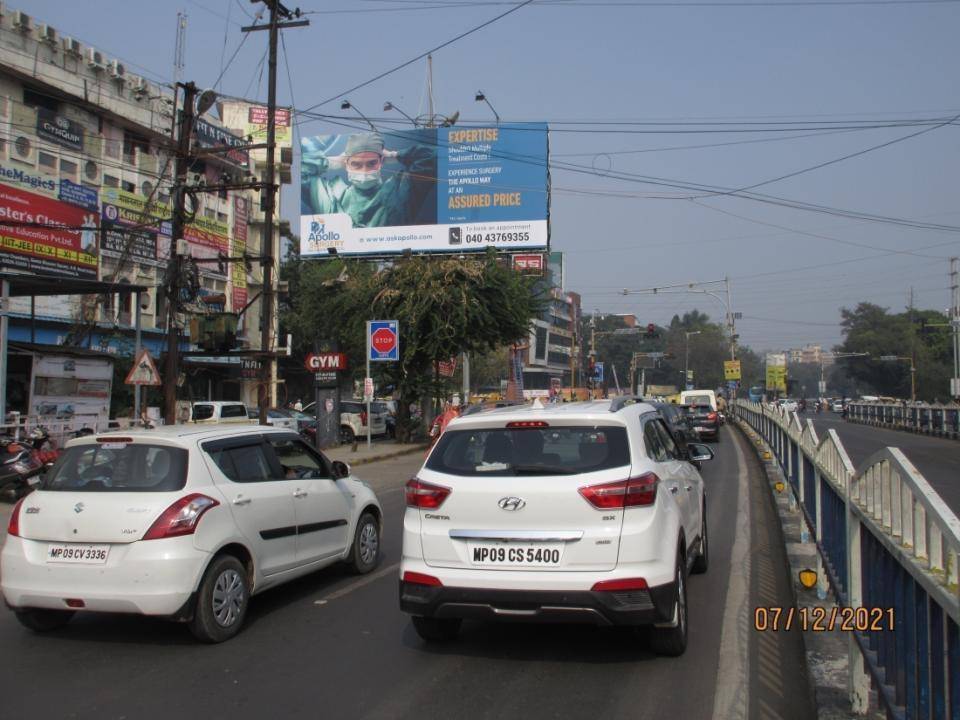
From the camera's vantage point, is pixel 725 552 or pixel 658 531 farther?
pixel 725 552

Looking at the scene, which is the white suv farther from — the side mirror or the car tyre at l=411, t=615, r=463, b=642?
the side mirror

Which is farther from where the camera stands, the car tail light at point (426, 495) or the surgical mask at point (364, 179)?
the surgical mask at point (364, 179)

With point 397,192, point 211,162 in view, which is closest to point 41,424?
point 397,192

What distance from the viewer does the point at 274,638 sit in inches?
246

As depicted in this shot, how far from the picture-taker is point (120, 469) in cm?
632

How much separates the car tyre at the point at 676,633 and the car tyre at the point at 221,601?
123 inches

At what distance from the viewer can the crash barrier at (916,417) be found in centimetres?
3469

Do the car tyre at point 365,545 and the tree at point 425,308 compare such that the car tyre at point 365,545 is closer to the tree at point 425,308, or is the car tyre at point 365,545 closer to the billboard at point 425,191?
the tree at point 425,308

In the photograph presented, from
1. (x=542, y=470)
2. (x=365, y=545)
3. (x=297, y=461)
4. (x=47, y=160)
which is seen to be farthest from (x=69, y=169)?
(x=542, y=470)

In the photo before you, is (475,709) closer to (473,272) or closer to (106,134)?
(473,272)

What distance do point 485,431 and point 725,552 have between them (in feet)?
16.5

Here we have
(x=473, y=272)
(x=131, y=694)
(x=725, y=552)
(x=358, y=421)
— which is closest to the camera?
(x=131, y=694)

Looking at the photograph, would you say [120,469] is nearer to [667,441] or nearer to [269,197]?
[667,441]
